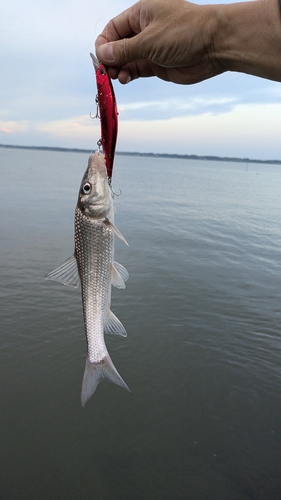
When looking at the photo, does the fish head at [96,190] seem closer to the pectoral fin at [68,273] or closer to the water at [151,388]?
the pectoral fin at [68,273]

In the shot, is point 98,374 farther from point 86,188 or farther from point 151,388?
point 151,388

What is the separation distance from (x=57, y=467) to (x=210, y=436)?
8.00 feet

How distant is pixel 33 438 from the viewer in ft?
18.2

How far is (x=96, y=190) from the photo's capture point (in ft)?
10.8

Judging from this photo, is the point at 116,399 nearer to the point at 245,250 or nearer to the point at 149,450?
the point at 149,450

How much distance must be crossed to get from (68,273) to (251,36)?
2.75m

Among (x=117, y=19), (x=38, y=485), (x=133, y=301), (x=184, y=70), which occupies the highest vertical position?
(x=117, y=19)

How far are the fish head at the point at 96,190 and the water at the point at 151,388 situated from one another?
4.01 metres

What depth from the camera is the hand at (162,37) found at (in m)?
3.19

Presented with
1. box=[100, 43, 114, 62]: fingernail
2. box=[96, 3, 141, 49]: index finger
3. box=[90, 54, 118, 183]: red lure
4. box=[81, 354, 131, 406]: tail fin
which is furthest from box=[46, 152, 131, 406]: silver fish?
box=[96, 3, 141, 49]: index finger

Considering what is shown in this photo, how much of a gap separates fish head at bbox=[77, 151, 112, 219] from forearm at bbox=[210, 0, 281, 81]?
157cm

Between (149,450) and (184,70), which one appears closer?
(184,70)

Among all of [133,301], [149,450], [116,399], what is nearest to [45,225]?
[133,301]

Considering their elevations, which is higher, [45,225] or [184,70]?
[184,70]
